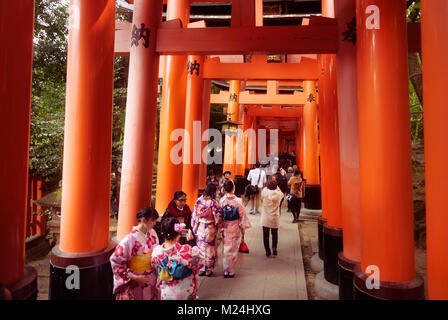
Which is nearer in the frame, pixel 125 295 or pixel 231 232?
pixel 125 295

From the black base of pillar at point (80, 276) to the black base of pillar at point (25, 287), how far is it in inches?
34.0

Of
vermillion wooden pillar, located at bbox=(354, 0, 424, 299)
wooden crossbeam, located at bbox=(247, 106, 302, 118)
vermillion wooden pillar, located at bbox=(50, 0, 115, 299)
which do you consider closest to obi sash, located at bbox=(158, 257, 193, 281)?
vermillion wooden pillar, located at bbox=(50, 0, 115, 299)

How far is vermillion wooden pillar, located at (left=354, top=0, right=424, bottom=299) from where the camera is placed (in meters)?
2.49

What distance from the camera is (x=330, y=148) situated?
438 centimetres

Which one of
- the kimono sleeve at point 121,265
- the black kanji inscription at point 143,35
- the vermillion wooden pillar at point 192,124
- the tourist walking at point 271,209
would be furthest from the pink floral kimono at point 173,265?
the vermillion wooden pillar at point 192,124

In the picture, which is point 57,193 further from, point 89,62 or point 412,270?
point 412,270

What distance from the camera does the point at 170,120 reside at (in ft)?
16.9

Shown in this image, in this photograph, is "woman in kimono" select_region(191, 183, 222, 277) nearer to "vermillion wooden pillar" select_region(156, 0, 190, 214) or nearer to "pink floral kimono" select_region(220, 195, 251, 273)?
"pink floral kimono" select_region(220, 195, 251, 273)

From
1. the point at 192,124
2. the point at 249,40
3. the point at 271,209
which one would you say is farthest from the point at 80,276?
the point at 192,124

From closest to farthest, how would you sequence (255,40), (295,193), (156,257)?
(156,257)
(255,40)
(295,193)

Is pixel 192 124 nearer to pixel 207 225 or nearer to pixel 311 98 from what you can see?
pixel 207 225
